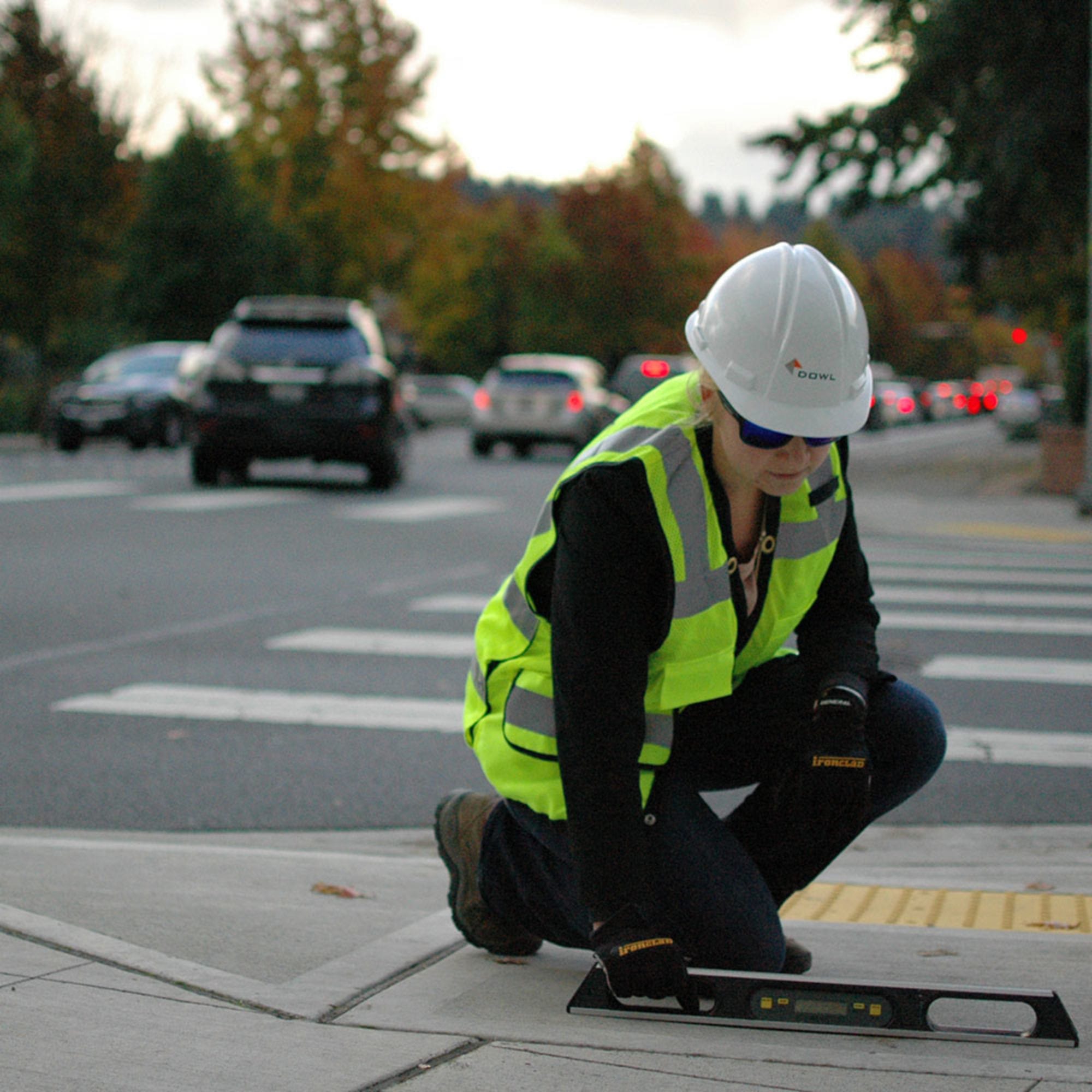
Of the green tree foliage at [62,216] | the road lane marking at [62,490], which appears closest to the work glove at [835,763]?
the road lane marking at [62,490]

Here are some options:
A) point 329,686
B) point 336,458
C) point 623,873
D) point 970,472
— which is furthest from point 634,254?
point 623,873

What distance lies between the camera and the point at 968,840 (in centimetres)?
515

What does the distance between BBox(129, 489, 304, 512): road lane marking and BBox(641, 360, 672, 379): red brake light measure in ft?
46.9

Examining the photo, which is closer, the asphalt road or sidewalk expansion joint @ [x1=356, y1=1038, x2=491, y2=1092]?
sidewalk expansion joint @ [x1=356, y1=1038, x2=491, y2=1092]

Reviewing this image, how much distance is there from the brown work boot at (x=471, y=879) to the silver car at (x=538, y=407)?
21.9m

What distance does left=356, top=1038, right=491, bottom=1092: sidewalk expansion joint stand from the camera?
9.05ft

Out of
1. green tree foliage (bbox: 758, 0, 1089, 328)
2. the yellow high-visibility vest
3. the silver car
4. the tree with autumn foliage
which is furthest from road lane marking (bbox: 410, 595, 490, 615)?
the tree with autumn foliage

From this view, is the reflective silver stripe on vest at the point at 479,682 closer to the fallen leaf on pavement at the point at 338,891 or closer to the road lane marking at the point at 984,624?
the fallen leaf on pavement at the point at 338,891

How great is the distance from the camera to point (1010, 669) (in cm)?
797

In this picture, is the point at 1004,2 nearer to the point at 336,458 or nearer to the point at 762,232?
the point at 336,458

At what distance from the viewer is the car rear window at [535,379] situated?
2597 cm

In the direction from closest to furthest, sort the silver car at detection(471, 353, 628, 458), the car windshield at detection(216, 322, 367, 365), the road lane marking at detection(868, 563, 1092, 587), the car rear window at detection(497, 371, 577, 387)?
the road lane marking at detection(868, 563, 1092, 587), the car windshield at detection(216, 322, 367, 365), the silver car at detection(471, 353, 628, 458), the car rear window at detection(497, 371, 577, 387)

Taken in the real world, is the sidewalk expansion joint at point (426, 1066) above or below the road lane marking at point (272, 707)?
above

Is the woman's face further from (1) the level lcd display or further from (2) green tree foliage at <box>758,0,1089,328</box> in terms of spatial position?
(2) green tree foliage at <box>758,0,1089,328</box>
